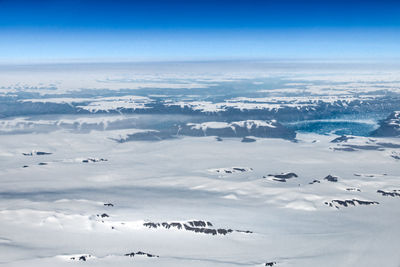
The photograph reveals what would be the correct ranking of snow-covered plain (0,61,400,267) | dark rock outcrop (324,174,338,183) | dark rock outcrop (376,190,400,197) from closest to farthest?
snow-covered plain (0,61,400,267), dark rock outcrop (376,190,400,197), dark rock outcrop (324,174,338,183)

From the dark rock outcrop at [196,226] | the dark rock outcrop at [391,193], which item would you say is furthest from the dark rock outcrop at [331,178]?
the dark rock outcrop at [196,226]

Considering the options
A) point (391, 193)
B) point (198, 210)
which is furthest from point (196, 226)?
point (391, 193)

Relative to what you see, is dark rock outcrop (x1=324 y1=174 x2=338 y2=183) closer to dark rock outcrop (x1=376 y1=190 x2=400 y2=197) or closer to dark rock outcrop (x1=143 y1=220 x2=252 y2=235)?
dark rock outcrop (x1=376 y1=190 x2=400 y2=197)

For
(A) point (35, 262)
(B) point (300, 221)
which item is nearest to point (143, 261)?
(A) point (35, 262)

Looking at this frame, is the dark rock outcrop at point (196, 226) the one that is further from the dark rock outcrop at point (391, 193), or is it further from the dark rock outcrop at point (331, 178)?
the dark rock outcrop at point (331, 178)

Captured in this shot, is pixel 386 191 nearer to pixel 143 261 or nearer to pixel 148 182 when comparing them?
pixel 148 182

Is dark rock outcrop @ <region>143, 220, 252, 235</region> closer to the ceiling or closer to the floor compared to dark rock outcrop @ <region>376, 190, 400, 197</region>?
closer to the ceiling

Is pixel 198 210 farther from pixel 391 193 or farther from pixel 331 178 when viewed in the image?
pixel 391 193

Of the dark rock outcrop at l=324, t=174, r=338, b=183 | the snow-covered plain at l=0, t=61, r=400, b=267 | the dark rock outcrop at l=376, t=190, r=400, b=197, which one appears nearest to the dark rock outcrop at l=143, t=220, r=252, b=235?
the snow-covered plain at l=0, t=61, r=400, b=267
